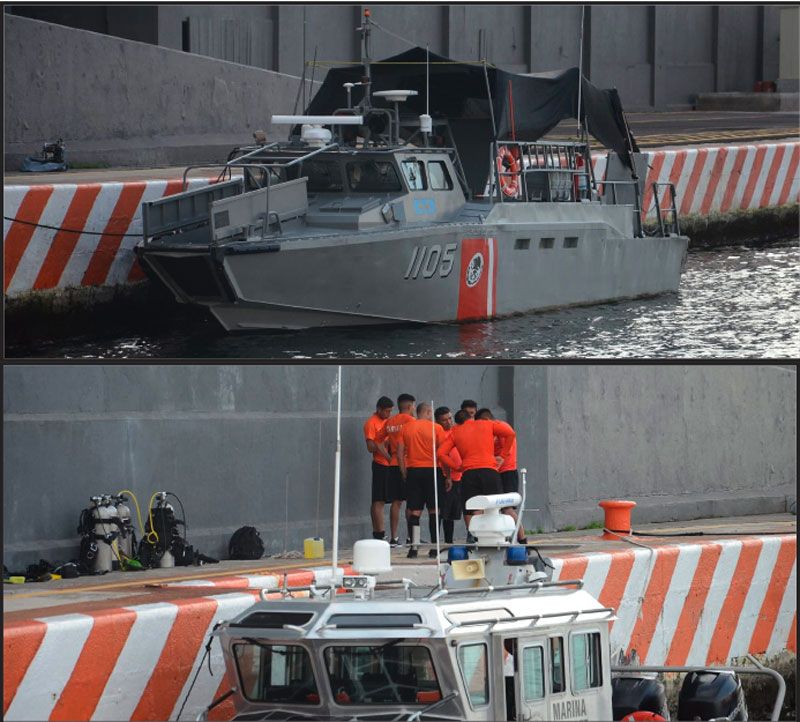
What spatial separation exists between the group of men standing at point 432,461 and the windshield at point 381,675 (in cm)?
498

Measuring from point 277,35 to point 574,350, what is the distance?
1270cm

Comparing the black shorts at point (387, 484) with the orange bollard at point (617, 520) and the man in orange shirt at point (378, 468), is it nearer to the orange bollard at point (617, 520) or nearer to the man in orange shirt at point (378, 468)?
the man in orange shirt at point (378, 468)

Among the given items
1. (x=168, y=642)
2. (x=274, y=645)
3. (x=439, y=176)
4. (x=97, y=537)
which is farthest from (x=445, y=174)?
(x=274, y=645)

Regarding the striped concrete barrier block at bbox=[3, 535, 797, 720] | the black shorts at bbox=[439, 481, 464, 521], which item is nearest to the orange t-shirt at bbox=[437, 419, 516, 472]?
the black shorts at bbox=[439, 481, 464, 521]

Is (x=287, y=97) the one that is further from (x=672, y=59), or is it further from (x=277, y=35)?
(x=672, y=59)

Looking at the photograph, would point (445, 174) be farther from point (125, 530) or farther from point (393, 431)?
point (125, 530)

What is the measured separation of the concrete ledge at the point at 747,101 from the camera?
39375mm

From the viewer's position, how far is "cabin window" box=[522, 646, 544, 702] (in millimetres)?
9727

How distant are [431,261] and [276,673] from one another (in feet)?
30.0

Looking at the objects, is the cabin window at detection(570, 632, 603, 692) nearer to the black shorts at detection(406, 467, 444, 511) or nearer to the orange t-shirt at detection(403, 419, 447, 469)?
the orange t-shirt at detection(403, 419, 447, 469)

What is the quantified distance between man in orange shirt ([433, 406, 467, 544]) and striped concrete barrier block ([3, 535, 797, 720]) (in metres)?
1.58

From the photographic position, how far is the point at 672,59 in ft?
121

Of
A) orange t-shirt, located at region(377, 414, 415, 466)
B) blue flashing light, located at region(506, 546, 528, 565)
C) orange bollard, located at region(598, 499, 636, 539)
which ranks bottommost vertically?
orange bollard, located at region(598, 499, 636, 539)

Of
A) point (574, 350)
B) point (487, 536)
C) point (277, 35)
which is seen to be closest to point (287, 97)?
point (277, 35)
